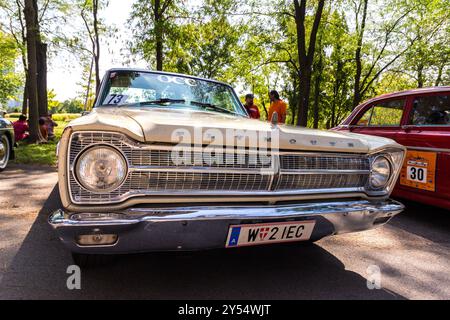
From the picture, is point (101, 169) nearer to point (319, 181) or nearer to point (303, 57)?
point (319, 181)

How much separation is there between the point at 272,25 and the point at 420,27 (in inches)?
328

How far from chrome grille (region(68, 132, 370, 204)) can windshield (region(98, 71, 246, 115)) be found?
4.07 feet

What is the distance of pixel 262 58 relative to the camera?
17.5 metres

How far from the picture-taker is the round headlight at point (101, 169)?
6.02ft

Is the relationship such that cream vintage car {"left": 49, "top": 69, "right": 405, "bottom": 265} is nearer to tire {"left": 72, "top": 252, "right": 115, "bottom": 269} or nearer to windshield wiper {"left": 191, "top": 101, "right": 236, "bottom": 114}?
tire {"left": 72, "top": 252, "right": 115, "bottom": 269}

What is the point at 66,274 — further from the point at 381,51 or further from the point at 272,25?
the point at 381,51

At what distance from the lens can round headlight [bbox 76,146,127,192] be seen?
1.84 metres

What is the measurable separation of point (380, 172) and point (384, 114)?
270 cm

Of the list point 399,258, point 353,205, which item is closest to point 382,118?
point 399,258

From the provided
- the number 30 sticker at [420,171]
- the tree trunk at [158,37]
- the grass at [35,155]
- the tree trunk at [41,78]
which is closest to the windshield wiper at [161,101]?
the number 30 sticker at [420,171]

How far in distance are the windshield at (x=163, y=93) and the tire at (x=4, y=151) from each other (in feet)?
14.7

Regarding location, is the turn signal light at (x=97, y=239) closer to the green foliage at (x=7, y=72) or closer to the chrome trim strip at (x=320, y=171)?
the chrome trim strip at (x=320, y=171)

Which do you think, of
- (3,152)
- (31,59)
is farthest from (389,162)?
(31,59)

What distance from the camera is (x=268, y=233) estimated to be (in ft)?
6.79
